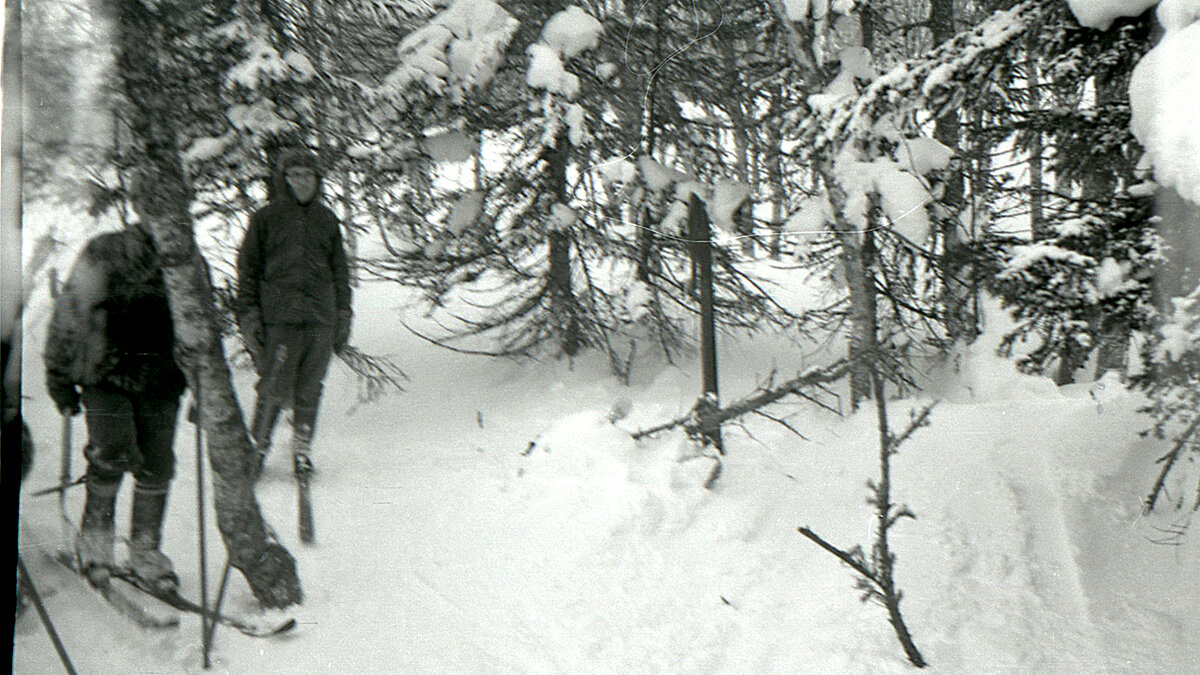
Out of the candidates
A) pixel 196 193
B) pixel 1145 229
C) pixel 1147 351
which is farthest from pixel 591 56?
pixel 1147 351

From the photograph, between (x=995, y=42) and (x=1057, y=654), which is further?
(x=995, y=42)

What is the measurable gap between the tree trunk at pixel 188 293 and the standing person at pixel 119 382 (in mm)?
74

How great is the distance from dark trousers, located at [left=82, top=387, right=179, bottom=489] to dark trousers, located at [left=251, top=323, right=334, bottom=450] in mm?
386

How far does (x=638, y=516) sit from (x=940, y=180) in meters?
2.09

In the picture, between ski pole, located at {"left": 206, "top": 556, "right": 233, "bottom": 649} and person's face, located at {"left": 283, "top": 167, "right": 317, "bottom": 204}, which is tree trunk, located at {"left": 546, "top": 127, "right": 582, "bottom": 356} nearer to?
person's face, located at {"left": 283, "top": 167, "right": 317, "bottom": 204}

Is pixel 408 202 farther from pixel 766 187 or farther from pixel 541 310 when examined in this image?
pixel 766 187

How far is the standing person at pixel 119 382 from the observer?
206 centimetres

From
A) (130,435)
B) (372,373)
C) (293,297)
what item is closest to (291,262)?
(293,297)

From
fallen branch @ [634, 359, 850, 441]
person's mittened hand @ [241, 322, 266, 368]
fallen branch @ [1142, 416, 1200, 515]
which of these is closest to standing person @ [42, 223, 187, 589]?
person's mittened hand @ [241, 322, 266, 368]

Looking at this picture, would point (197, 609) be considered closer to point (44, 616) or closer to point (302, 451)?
point (44, 616)

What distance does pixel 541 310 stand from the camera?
3324 millimetres

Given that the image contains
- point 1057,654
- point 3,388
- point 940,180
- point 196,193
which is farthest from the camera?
point 940,180

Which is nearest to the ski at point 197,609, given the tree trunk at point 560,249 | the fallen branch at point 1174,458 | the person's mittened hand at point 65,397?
the person's mittened hand at point 65,397

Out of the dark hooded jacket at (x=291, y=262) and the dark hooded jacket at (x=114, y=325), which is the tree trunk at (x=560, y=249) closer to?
the dark hooded jacket at (x=291, y=262)
